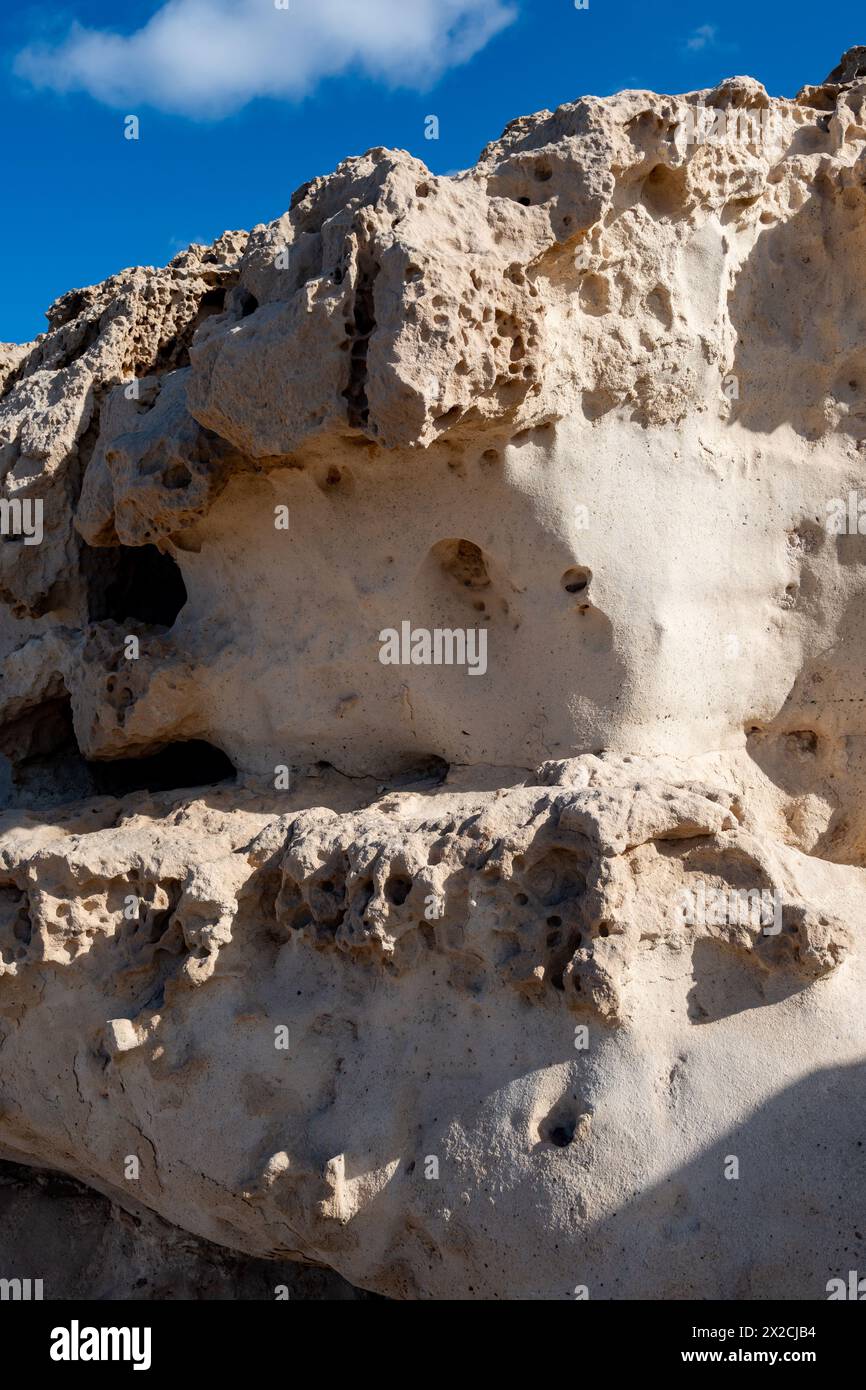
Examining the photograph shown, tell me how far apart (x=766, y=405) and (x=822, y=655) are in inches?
37.4

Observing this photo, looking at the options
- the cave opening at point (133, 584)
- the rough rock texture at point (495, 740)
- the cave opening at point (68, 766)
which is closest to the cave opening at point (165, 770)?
the cave opening at point (68, 766)

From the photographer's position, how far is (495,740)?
4434 millimetres

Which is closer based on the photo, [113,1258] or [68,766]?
[113,1258]

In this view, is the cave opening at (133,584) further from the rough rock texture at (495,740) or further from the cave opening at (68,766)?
the cave opening at (68,766)

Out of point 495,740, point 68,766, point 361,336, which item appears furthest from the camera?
point 68,766

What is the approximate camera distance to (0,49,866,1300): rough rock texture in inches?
137

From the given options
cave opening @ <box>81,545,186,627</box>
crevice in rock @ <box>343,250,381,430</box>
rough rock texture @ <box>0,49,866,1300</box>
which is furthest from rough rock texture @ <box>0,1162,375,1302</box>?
crevice in rock @ <box>343,250,381,430</box>

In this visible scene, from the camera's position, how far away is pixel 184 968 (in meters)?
4.03

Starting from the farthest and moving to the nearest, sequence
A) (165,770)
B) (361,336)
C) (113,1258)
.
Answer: (165,770) < (113,1258) < (361,336)

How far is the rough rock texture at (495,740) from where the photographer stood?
137 inches

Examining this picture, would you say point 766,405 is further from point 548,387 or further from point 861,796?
point 861,796

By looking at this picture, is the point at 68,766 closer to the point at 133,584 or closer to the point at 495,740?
the point at 133,584

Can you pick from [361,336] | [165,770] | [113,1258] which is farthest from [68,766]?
[361,336]

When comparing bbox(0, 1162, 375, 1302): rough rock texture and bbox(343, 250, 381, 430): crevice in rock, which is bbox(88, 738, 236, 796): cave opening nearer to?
bbox(0, 1162, 375, 1302): rough rock texture
